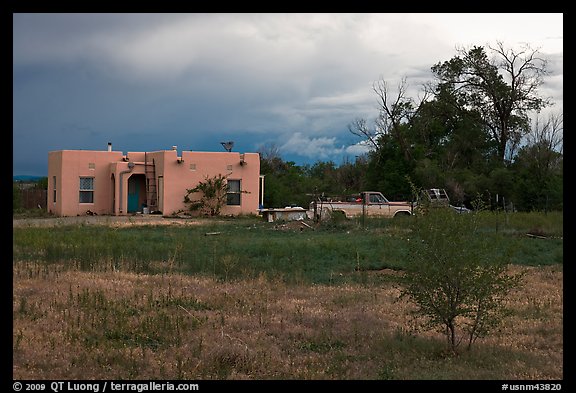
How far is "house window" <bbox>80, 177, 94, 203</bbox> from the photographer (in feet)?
114

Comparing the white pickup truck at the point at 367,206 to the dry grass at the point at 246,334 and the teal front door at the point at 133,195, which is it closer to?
the teal front door at the point at 133,195

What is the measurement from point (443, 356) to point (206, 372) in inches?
122

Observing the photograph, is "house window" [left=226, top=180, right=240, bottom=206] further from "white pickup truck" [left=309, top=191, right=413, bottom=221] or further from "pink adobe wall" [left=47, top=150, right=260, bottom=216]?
"white pickup truck" [left=309, top=191, right=413, bottom=221]

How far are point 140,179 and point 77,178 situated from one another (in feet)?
11.7

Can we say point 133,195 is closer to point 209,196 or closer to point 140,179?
point 140,179

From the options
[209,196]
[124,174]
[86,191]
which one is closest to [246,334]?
[209,196]

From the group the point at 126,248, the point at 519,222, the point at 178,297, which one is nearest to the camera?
the point at 178,297

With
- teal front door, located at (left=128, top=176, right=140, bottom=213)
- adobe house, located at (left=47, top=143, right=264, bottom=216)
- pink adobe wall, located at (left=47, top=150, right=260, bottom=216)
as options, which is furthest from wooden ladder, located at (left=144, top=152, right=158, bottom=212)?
teal front door, located at (left=128, top=176, right=140, bottom=213)

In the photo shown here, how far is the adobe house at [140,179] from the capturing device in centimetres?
3428

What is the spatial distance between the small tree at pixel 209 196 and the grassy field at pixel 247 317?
16.3 meters

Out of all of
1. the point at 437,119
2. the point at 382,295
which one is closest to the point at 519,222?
the point at 382,295

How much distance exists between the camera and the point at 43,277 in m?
12.9

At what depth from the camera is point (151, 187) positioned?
116 feet
